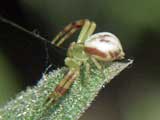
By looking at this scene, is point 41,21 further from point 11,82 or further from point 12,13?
point 11,82

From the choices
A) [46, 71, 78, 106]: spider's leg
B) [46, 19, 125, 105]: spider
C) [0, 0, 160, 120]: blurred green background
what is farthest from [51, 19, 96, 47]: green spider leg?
[0, 0, 160, 120]: blurred green background

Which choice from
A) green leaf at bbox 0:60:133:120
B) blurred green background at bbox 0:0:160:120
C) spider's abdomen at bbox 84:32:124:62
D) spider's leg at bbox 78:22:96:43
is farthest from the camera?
blurred green background at bbox 0:0:160:120

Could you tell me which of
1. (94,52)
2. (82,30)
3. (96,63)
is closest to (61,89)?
(96,63)

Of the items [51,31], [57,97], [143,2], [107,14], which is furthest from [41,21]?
[57,97]

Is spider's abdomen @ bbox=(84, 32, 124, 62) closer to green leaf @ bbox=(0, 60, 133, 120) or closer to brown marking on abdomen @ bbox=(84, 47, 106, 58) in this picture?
brown marking on abdomen @ bbox=(84, 47, 106, 58)

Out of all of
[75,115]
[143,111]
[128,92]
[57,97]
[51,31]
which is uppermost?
[51,31]

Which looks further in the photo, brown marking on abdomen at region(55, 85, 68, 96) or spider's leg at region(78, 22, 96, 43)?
spider's leg at region(78, 22, 96, 43)

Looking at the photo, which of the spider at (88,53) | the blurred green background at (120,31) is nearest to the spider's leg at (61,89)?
the spider at (88,53)

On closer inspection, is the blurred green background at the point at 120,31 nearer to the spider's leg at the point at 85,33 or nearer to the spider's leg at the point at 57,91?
the spider's leg at the point at 85,33
